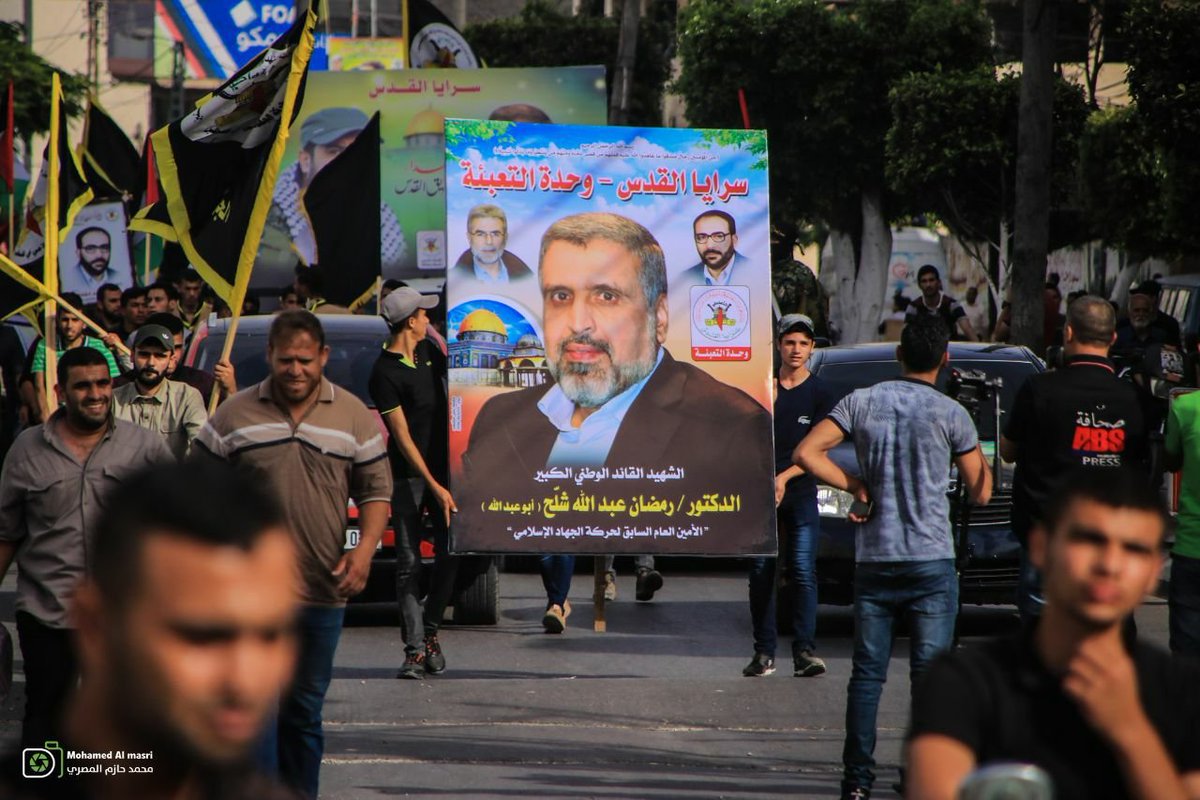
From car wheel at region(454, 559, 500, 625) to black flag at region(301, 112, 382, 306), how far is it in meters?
3.08

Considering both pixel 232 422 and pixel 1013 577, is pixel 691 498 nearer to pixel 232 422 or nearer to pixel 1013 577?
pixel 1013 577

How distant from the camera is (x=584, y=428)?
9.70 metres

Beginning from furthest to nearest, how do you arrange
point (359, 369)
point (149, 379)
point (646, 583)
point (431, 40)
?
point (431, 40) → point (646, 583) → point (359, 369) → point (149, 379)

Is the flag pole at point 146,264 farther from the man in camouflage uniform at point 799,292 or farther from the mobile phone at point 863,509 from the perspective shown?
the mobile phone at point 863,509

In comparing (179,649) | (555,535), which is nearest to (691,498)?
(555,535)

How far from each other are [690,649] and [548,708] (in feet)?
6.65

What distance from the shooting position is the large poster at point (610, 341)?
9555mm

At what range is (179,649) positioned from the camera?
1844mm

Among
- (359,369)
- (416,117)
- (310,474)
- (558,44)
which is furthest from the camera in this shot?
(558,44)

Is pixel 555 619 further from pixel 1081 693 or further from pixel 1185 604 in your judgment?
pixel 1081 693

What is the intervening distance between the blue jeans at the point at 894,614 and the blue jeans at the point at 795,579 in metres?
2.73

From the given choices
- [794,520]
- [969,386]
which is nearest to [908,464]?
[969,386]

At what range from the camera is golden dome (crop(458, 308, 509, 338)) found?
9.55m

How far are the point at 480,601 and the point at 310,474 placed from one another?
532cm
